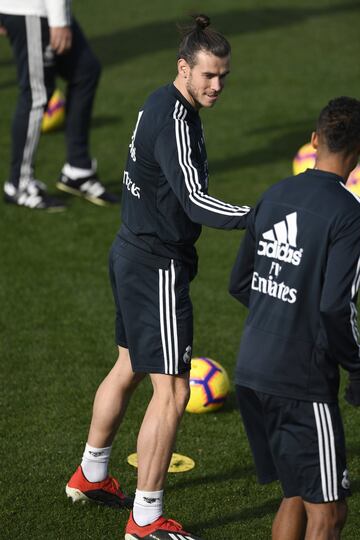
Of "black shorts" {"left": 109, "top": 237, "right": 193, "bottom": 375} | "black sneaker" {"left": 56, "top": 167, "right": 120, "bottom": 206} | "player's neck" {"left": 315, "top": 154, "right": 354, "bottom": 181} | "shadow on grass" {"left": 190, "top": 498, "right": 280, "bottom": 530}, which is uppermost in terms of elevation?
"player's neck" {"left": 315, "top": 154, "right": 354, "bottom": 181}

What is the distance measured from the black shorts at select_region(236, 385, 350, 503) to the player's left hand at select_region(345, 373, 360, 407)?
0.08 m

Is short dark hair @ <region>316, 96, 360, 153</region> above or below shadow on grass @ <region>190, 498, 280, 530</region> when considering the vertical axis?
above

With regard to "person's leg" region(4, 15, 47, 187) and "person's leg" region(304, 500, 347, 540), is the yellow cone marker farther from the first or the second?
"person's leg" region(4, 15, 47, 187)

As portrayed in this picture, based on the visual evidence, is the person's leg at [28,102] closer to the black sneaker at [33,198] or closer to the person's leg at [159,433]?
the black sneaker at [33,198]

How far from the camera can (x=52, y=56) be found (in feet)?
32.9

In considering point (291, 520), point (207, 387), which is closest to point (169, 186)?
point (291, 520)

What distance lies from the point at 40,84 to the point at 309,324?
6.20 m

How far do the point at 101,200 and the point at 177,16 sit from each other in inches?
303

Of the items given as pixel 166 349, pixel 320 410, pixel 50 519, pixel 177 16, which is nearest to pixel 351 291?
pixel 320 410

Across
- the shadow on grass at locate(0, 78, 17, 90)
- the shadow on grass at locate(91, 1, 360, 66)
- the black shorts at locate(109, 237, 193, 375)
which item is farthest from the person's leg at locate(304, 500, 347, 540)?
the shadow on grass at locate(91, 1, 360, 66)

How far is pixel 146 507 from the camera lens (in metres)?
5.35

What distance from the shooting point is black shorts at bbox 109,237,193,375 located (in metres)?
5.36

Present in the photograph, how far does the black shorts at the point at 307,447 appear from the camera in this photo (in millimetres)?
4449

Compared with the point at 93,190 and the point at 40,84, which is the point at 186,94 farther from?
the point at 93,190
